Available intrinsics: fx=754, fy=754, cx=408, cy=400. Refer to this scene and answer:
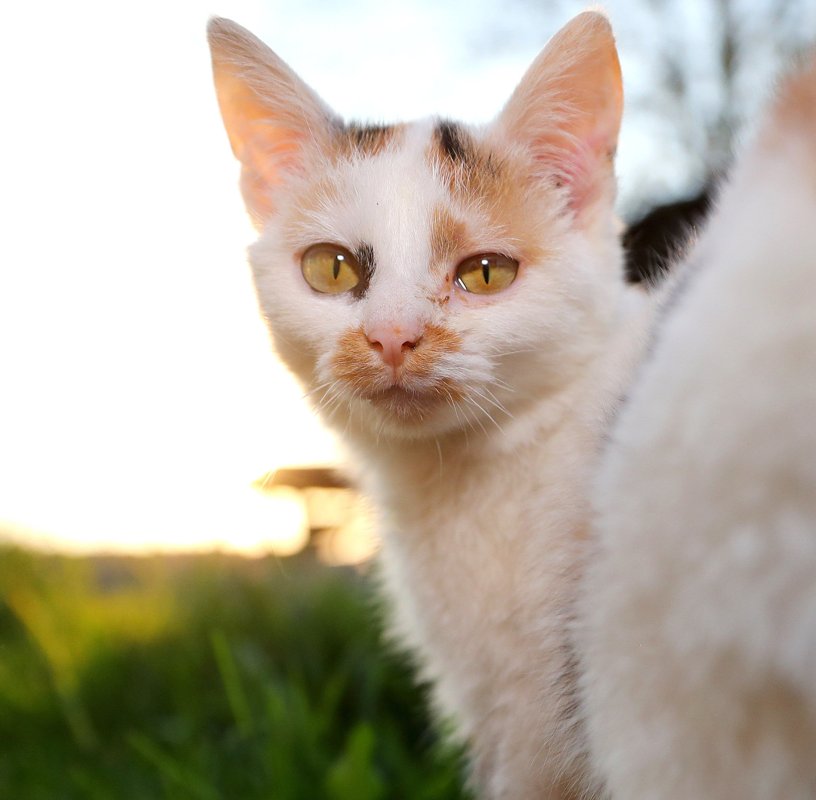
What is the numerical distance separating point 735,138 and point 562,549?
1.27ft

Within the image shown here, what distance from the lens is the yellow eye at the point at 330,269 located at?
0.96 metres

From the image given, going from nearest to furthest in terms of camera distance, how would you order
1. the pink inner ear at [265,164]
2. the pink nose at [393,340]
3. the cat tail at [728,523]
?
the cat tail at [728,523]
the pink nose at [393,340]
the pink inner ear at [265,164]

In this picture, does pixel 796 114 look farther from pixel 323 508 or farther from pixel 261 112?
pixel 323 508

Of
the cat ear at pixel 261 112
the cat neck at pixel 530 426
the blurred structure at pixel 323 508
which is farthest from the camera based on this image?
the blurred structure at pixel 323 508

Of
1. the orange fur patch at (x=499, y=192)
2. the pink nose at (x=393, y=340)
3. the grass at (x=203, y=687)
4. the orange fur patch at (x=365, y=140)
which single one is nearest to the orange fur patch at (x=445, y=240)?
the orange fur patch at (x=499, y=192)

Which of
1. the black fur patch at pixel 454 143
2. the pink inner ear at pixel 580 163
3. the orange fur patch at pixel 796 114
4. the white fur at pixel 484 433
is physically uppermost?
the black fur patch at pixel 454 143

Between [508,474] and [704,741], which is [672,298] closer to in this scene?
[704,741]

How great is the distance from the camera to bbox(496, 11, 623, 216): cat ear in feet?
3.01

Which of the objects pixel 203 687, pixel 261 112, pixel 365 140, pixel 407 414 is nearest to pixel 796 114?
pixel 407 414

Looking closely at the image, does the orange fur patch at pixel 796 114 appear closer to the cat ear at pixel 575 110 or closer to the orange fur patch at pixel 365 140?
the cat ear at pixel 575 110

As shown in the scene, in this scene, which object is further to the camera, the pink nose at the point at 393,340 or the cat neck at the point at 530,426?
the cat neck at the point at 530,426

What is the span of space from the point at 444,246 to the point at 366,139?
0.30 m

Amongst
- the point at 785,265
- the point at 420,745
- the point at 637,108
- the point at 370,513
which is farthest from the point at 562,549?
the point at 637,108

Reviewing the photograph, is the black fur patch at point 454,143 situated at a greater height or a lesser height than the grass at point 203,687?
greater
